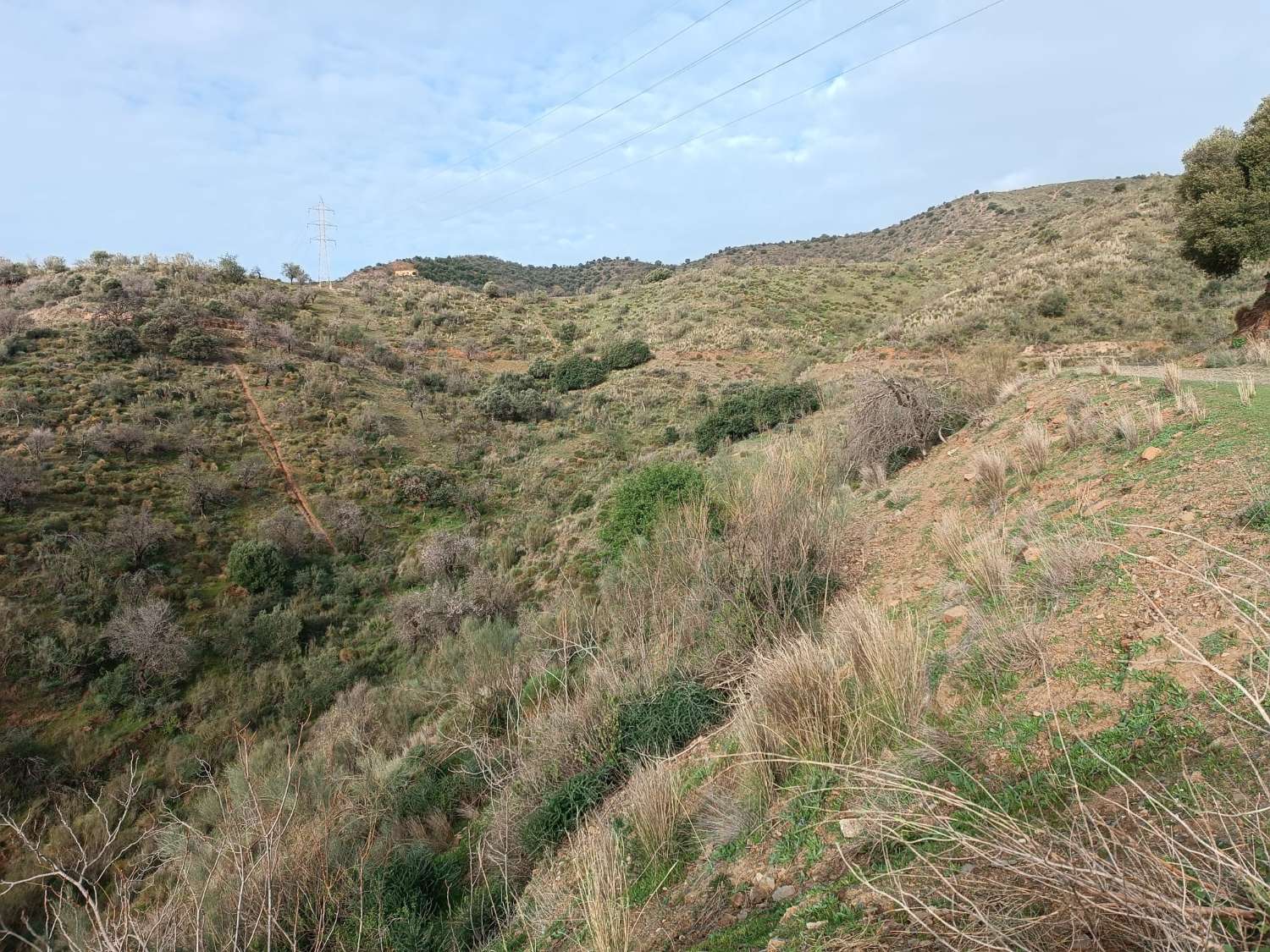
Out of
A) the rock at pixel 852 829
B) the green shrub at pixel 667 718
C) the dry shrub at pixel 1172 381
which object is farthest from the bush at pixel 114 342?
the dry shrub at pixel 1172 381

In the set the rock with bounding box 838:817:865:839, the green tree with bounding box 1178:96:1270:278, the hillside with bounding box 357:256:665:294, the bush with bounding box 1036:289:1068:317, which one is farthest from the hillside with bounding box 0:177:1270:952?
the hillside with bounding box 357:256:665:294

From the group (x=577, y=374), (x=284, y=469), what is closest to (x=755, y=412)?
(x=577, y=374)

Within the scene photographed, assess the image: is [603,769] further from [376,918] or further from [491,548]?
[491,548]

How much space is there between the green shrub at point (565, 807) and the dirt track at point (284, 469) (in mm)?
17109

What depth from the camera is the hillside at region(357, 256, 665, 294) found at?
7638 centimetres

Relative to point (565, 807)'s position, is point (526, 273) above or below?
above

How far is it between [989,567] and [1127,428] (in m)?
3.36

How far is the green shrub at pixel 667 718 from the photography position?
5.15m

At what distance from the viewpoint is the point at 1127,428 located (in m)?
6.96

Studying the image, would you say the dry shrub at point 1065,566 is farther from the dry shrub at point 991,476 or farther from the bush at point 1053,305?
the bush at point 1053,305

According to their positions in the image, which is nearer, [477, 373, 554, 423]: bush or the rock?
the rock

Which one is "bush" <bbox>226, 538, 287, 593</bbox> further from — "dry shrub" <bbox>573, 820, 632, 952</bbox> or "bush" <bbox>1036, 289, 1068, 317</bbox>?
"bush" <bbox>1036, 289, 1068, 317</bbox>

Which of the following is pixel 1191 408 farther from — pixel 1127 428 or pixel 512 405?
pixel 512 405

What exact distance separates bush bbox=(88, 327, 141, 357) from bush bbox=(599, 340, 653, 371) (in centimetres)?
2182
